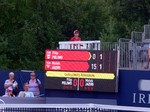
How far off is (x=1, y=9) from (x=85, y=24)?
13.3 m

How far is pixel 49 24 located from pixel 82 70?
24.3 metres

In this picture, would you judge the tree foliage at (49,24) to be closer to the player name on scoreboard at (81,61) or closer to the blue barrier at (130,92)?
the player name on scoreboard at (81,61)

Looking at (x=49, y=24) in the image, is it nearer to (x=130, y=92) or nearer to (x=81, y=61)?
(x=81, y=61)

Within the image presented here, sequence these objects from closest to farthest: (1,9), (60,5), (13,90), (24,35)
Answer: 1. (13,90)
2. (1,9)
3. (24,35)
4. (60,5)

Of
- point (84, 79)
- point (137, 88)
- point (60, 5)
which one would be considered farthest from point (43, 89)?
point (60, 5)

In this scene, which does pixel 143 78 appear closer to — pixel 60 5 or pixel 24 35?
pixel 24 35

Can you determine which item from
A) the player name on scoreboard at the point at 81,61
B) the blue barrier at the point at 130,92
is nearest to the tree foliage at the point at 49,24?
the player name on scoreboard at the point at 81,61

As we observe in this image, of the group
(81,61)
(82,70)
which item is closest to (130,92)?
(82,70)

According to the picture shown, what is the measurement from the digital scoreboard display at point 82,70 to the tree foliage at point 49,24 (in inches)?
624

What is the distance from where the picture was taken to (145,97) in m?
18.4

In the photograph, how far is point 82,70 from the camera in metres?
19.1

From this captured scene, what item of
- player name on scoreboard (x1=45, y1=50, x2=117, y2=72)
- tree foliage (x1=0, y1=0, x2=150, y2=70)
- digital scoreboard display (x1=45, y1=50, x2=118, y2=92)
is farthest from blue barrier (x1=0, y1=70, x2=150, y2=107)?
tree foliage (x1=0, y1=0, x2=150, y2=70)

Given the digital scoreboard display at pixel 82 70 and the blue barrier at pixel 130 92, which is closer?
the blue barrier at pixel 130 92

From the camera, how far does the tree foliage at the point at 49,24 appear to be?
37094mm
